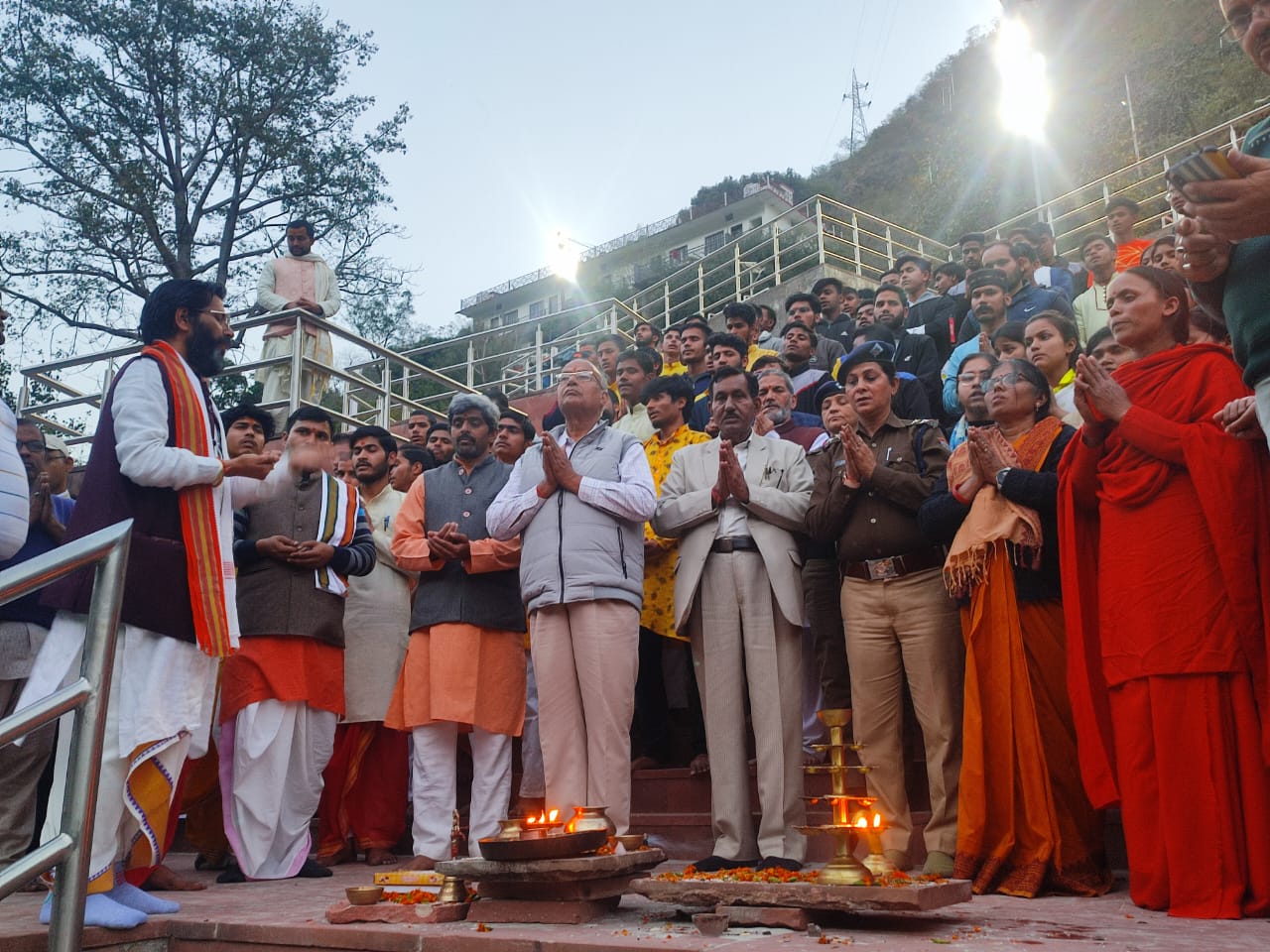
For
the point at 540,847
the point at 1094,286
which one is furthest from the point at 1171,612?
the point at 1094,286

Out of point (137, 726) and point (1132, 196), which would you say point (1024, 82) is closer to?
point (1132, 196)

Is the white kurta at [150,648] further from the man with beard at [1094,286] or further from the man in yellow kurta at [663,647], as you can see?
the man with beard at [1094,286]

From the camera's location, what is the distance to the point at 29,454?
589 centimetres

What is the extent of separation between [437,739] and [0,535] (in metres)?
2.12

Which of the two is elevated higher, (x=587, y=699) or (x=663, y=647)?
(x=663, y=647)

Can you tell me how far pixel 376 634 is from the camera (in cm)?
562

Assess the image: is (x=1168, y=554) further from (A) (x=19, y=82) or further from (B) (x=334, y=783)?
(A) (x=19, y=82)

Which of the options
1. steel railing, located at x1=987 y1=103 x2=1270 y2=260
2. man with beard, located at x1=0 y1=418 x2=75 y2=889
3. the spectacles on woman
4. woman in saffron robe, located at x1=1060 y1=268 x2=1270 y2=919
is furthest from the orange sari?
steel railing, located at x1=987 y1=103 x2=1270 y2=260

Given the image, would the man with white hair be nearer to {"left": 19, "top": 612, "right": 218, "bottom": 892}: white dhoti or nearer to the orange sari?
the orange sari

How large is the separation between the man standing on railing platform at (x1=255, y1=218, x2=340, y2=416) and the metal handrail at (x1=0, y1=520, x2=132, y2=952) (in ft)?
22.9

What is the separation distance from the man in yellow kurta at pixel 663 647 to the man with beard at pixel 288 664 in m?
1.47

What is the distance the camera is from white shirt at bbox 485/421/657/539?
4.56 metres

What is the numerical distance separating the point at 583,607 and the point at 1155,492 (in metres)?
2.22

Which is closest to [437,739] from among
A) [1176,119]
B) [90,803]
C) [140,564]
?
[140,564]
